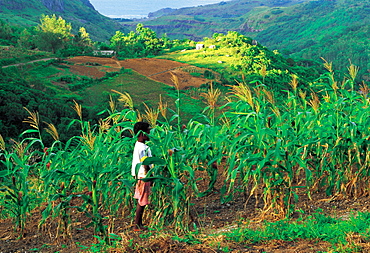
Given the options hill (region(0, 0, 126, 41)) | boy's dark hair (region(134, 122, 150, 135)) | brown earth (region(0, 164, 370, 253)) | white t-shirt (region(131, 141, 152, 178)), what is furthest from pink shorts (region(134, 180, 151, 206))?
hill (region(0, 0, 126, 41))

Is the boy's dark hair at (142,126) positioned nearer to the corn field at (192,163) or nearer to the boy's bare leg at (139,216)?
the corn field at (192,163)

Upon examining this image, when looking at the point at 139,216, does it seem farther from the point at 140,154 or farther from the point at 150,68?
the point at 150,68

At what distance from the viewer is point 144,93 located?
20562 mm

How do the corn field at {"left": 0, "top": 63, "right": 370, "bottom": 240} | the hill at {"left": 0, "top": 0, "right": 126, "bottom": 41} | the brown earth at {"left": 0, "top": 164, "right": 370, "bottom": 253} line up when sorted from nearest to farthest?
the brown earth at {"left": 0, "top": 164, "right": 370, "bottom": 253} < the corn field at {"left": 0, "top": 63, "right": 370, "bottom": 240} < the hill at {"left": 0, "top": 0, "right": 126, "bottom": 41}

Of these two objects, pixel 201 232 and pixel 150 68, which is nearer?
pixel 201 232

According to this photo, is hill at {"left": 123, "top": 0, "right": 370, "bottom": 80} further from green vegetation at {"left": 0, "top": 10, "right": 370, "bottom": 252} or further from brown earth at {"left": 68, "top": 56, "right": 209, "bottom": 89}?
green vegetation at {"left": 0, "top": 10, "right": 370, "bottom": 252}

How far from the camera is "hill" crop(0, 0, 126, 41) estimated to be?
83.2 m

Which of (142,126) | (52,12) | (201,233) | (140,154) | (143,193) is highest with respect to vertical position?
(52,12)

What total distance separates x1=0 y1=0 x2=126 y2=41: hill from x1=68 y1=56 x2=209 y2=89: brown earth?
169 ft

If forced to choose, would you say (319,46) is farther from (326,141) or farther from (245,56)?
(326,141)

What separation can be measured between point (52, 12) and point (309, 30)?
83036 mm

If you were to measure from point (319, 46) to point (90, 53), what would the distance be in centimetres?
8160

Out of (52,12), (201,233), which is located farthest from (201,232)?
(52,12)

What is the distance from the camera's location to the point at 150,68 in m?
26.4
